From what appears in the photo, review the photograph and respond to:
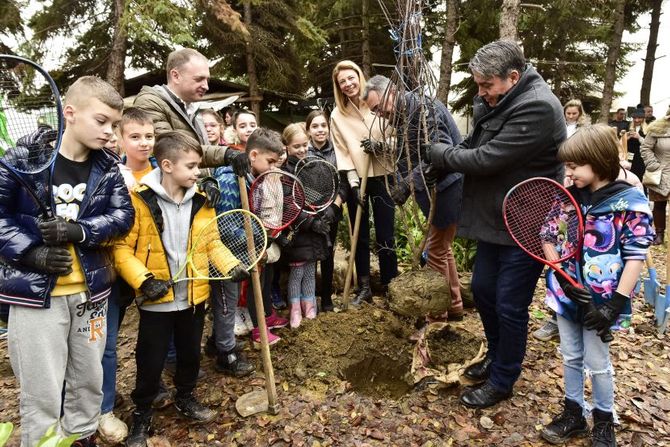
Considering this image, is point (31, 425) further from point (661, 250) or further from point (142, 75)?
point (142, 75)

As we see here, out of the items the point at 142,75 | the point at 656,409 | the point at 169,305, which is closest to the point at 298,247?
the point at 169,305

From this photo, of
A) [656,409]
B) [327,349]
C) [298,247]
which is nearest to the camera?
[656,409]

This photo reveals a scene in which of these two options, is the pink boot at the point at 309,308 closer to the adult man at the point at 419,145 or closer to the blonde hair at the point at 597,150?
the adult man at the point at 419,145

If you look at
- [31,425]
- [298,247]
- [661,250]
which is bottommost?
[661,250]

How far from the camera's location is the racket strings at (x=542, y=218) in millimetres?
2570

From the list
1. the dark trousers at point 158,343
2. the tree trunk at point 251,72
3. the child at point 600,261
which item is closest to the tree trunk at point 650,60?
the tree trunk at point 251,72

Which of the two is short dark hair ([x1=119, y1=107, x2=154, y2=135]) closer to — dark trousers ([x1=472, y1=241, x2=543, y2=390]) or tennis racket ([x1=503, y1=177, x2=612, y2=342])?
tennis racket ([x1=503, y1=177, x2=612, y2=342])

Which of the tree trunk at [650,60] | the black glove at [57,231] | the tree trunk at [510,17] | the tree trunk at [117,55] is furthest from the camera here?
the tree trunk at [650,60]

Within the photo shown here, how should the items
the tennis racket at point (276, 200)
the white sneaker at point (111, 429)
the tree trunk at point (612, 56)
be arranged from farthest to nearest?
the tree trunk at point (612, 56)
the tennis racket at point (276, 200)
the white sneaker at point (111, 429)

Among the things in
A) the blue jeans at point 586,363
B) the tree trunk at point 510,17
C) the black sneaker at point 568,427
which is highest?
the tree trunk at point 510,17

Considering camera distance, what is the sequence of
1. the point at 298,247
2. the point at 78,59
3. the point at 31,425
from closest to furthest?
1. the point at 31,425
2. the point at 298,247
3. the point at 78,59

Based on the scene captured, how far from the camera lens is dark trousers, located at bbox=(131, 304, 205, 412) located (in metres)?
2.63

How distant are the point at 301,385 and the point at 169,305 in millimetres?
1262

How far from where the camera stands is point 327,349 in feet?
12.0
